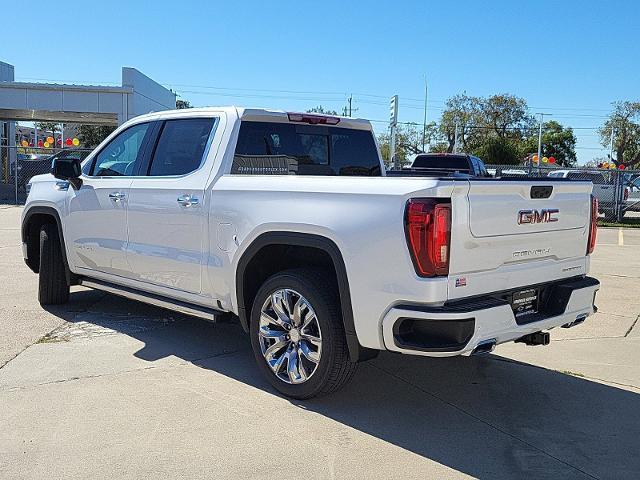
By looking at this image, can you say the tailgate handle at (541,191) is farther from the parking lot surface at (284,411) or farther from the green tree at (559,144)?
the green tree at (559,144)

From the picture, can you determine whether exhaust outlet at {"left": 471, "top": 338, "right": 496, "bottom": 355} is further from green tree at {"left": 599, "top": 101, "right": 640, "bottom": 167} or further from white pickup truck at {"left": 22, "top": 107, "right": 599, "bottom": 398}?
green tree at {"left": 599, "top": 101, "right": 640, "bottom": 167}

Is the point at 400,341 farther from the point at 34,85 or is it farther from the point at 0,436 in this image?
the point at 34,85

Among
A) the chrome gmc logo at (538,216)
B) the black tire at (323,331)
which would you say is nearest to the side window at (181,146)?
the black tire at (323,331)

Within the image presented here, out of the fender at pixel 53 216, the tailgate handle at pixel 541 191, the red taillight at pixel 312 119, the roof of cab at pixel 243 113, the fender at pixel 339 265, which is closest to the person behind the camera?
the fender at pixel 339 265

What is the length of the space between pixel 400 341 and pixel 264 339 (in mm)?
1213

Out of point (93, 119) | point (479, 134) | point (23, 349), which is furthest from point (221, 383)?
point (479, 134)

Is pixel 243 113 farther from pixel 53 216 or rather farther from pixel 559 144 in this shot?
pixel 559 144

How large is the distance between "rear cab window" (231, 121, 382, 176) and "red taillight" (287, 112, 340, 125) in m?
0.05

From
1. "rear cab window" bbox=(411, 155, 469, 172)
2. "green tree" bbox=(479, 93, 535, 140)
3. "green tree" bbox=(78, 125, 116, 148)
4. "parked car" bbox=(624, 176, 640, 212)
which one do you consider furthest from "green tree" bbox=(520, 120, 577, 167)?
"rear cab window" bbox=(411, 155, 469, 172)

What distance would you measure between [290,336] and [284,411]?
491 millimetres

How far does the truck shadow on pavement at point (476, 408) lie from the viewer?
12.3ft

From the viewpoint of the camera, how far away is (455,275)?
376 centimetres

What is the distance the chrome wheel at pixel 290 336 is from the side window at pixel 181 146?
1.40 m

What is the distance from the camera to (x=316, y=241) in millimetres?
4172
